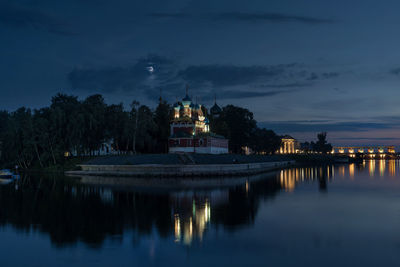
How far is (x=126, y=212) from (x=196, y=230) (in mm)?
7609

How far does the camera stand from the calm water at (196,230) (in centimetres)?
1616

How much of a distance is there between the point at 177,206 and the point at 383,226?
1395 centimetres

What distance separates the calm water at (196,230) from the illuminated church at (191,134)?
3557cm

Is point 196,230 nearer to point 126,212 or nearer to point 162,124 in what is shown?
point 126,212

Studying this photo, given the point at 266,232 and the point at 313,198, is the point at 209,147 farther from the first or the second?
the point at 266,232

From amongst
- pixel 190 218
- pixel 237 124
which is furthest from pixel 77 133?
pixel 190 218

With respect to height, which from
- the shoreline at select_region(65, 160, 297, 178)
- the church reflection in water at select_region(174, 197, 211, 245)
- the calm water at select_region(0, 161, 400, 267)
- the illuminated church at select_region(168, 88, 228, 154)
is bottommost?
the calm water at select_region(0, 161, 400, 267)

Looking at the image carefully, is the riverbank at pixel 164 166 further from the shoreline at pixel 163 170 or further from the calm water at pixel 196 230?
the calm water at pixel 196 230

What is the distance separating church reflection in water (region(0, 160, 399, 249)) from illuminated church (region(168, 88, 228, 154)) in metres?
31.1

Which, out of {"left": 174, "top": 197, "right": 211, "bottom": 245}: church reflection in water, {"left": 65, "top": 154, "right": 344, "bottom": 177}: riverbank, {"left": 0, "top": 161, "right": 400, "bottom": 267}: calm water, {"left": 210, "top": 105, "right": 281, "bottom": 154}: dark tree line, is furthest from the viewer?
{"left": 210, "top": 105, "right": 281, "bottom": 154}: dark tree line

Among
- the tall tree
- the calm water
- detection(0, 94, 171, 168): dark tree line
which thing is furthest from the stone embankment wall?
the tall tree

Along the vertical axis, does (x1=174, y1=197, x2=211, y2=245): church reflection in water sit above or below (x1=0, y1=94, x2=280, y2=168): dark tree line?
below

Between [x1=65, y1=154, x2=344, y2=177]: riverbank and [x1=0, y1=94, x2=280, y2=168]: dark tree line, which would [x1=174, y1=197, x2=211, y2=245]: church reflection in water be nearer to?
[x1=65, y1=154, x2=344, y2=177]: riverbank

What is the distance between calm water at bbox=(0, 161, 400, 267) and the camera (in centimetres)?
1616
